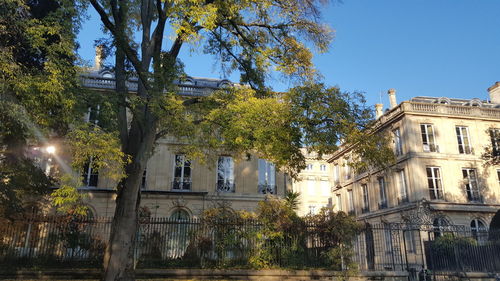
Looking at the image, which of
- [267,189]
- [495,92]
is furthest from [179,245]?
[495,92]

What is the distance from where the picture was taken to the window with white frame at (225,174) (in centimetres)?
2381

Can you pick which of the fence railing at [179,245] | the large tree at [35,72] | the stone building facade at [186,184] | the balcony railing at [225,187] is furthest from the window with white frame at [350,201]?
the large tree at [35,72]

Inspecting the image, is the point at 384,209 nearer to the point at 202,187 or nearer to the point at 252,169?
the point at 252,169

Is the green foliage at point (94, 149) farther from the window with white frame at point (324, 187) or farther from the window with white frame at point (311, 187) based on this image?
the window with white frame at point (324, 187)

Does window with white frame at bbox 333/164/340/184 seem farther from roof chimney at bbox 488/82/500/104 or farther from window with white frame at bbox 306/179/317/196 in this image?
roof chimney at bbox 488/82/500/104

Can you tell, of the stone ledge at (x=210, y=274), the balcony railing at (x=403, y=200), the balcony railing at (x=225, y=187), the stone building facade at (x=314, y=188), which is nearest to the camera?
the stone ledge at (x=210, y=274)

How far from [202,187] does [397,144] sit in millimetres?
16589

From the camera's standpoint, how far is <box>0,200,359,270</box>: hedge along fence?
12469 millimetres

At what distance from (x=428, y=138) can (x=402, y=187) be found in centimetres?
441

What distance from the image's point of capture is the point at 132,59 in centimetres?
1085

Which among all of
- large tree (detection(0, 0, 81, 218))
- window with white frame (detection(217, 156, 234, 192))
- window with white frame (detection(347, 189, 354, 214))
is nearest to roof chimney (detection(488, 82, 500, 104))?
window with white frame (detection(347, 189, 354, 214))

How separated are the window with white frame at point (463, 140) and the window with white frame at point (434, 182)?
10.3 feet

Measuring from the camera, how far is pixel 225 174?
24.2 m

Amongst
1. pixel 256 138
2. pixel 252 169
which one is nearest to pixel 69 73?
pixel 256 138
